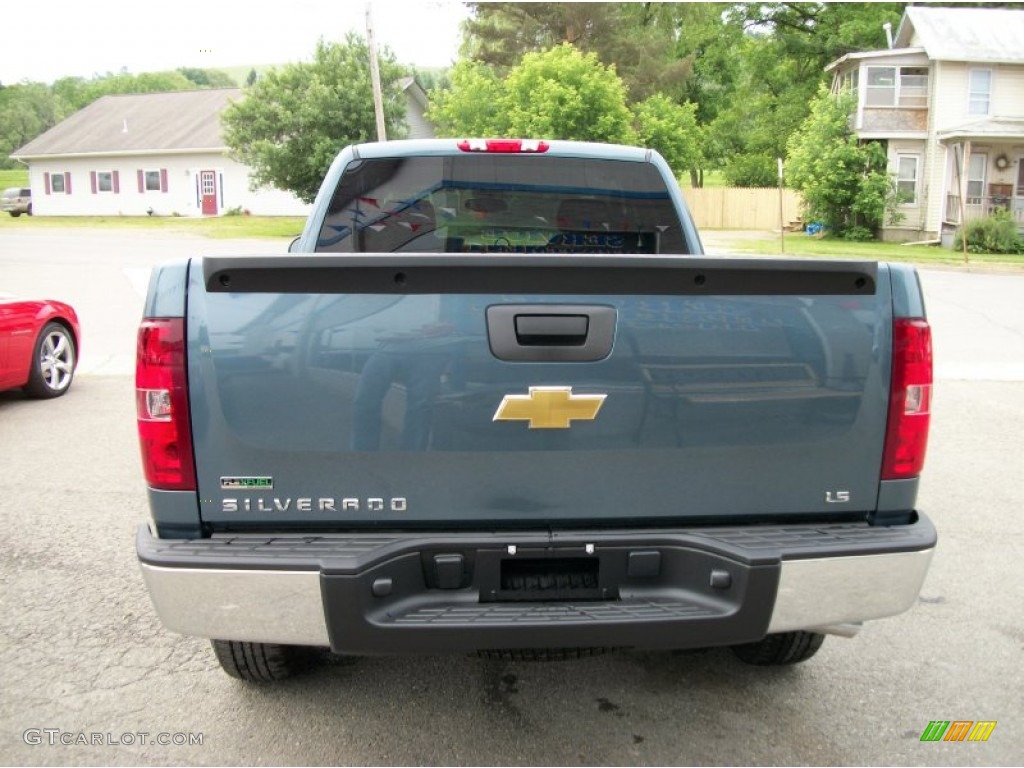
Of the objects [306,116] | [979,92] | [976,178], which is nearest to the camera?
[976,178]

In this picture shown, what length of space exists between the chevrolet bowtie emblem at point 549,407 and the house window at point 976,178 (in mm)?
35183

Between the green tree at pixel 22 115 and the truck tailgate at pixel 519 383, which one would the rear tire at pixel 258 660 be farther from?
the green tree at pixel 22 115

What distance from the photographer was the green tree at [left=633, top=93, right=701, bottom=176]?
36844mm

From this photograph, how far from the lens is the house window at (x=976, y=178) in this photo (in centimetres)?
3322

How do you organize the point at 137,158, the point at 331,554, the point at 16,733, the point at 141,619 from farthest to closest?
the point at 137,158, the point at 141,619, the point at 16,733, the point at 331,554

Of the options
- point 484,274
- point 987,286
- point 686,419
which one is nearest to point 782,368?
point 686,419

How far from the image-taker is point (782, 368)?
2639mm

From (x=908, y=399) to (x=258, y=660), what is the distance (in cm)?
227

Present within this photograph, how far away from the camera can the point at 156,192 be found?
47219mm

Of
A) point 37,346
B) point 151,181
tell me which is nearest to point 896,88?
point 37,346

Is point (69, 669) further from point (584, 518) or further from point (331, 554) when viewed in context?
point (584, 518)

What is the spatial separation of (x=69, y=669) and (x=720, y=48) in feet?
174

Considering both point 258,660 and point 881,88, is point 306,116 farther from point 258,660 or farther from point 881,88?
point 258,660

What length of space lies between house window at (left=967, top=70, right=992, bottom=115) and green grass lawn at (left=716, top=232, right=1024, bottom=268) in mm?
6301
